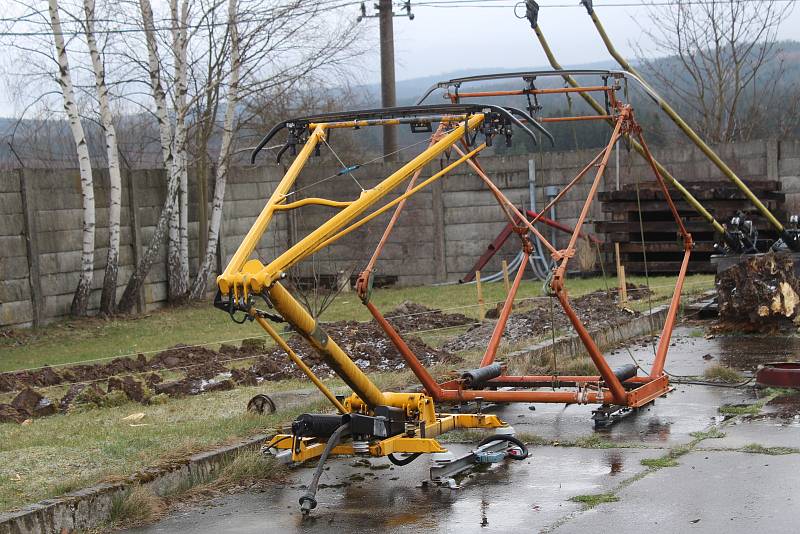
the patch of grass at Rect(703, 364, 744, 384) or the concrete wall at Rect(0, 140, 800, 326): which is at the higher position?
the concrete wall at Rect(0, 140, 800, 326)

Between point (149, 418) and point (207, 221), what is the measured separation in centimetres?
1339

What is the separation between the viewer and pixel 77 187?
19250 mm

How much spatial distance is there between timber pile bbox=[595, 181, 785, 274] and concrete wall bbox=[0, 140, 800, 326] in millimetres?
820

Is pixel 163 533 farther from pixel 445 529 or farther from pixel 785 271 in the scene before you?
pixel 785 271

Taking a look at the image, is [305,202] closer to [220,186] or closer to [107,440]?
[107,440]

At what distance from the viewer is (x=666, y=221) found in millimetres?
22406

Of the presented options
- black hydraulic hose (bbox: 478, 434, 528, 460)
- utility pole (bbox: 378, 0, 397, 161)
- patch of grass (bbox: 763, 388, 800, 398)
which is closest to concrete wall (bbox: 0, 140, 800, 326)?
utility pole (bbox: 378, 0, 397, 161)

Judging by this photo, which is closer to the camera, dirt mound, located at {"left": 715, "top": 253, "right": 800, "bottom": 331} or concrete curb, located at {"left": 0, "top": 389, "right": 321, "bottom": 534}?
concrete curb, located at {"left": 0, "top": 389, "right": 321, "bottom": 534}

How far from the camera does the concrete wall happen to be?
1834 cm

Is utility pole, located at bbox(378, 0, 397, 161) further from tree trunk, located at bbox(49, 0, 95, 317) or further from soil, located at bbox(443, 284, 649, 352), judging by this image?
soil, located at bbox(443, 284, 649, 352)

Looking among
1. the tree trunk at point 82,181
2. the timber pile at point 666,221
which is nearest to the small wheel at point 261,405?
the tree trunk at point 82,181

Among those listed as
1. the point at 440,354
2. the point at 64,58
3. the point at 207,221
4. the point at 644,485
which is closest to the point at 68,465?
the point at 644,485

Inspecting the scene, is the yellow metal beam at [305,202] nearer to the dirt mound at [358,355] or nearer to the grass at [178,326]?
the dirt mound at [358,355]

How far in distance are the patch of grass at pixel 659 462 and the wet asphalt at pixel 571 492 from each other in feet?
0.18
